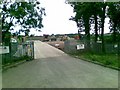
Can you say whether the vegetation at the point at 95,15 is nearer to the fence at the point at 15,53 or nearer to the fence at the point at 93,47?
the fence at the point at 93,47

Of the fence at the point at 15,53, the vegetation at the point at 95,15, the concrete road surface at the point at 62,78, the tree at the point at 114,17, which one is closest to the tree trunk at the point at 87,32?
the vegetation at the point at 95,15

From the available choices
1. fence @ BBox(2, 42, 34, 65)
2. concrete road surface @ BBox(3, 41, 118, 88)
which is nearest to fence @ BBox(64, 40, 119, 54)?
fence @ BBox(2, 42, 34, 65)

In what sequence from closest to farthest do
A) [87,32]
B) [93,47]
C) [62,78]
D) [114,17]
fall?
[62,78], [93,47], [114,17], [87,32]

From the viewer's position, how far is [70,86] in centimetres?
1488

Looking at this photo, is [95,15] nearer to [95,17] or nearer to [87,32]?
[95,17]

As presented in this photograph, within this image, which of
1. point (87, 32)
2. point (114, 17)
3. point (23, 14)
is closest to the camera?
point (23, 14)

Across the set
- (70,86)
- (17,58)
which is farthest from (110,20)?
(70,86)

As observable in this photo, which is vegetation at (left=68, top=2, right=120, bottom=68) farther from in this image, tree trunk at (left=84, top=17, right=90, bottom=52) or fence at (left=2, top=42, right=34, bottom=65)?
fence at (left=2, top=42, right=34, bottom=65)

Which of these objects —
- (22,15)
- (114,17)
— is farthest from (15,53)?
(114,17)

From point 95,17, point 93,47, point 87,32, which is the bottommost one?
point 93,47

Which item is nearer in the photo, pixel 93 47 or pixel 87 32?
pixel 93 47

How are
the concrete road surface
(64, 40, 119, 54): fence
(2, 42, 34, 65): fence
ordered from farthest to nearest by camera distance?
(64, 40, 119, 54): fence < (2, 42, 34, 65): fence < the concrete road surface

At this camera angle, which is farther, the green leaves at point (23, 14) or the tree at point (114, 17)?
the tree at point (114, 17)

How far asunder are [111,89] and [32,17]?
2875 cm
